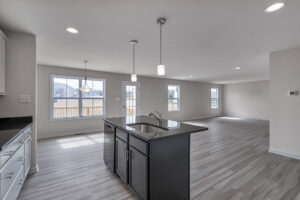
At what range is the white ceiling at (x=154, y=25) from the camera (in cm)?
169

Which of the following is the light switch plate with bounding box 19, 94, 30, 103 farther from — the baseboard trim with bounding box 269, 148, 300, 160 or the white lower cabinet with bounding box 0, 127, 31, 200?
the baseboard trim with bounding box 269, 148, 300, 160

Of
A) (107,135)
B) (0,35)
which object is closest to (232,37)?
(107,135)

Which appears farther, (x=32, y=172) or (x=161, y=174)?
(x=32, y=172)

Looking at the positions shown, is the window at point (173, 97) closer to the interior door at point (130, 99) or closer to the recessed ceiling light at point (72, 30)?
the interior door at point (130, 99)

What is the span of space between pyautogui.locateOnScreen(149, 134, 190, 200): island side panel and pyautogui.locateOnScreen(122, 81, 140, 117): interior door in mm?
4807

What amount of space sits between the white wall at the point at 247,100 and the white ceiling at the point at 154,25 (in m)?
6.57

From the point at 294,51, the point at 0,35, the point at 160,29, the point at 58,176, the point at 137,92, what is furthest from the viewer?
Answer: the point at 137,92

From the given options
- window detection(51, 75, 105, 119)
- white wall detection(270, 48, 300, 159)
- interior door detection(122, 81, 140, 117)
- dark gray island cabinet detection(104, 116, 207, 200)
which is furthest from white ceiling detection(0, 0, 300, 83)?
interior door detection(122, 81, 140, 117)

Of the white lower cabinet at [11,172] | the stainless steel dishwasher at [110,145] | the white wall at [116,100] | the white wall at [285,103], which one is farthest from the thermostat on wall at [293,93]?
the white wall at [116,100]

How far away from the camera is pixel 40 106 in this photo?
4.66m

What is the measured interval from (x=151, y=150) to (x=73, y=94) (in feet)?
15.5

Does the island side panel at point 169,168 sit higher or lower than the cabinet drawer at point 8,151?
lower

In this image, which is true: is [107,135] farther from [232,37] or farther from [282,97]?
[282,97]

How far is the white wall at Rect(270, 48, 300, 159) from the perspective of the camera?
3.07 m
